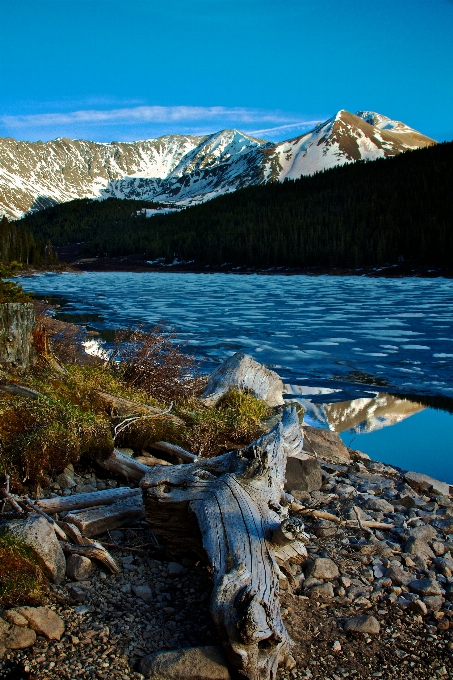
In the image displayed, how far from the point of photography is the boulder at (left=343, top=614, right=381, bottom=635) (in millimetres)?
3396

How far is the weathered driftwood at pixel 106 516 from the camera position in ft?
13.3

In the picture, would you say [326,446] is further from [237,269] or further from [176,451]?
[237,269]

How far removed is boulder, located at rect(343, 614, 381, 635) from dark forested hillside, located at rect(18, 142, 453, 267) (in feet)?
249

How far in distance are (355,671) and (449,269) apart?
72716 mm

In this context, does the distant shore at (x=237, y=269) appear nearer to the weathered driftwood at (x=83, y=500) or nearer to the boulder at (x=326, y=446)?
the boulder at (x=326, y=446)

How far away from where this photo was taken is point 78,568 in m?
3.63

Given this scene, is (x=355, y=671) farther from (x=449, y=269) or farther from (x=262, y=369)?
(x=449, y=269)

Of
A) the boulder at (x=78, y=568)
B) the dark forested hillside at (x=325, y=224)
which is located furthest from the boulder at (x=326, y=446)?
the dark forested hillside at (x=325, y=224)

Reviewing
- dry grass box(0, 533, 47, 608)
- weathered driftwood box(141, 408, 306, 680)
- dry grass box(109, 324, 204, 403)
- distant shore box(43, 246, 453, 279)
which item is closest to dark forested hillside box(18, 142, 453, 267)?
distant shore box(43, 246, 453, 279)

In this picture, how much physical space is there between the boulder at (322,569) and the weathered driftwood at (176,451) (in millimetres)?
1846

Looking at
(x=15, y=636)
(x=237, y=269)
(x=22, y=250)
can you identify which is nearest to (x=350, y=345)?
(x=15, y=636)

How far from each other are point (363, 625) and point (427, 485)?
2.86 meters

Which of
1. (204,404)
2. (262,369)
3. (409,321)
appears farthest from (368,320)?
(204,404)

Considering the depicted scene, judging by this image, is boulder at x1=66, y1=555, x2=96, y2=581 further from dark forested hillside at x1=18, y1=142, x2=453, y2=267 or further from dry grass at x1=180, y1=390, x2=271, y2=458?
dark forested hillside at x1=18, y1=142, x2=453, y2=267
